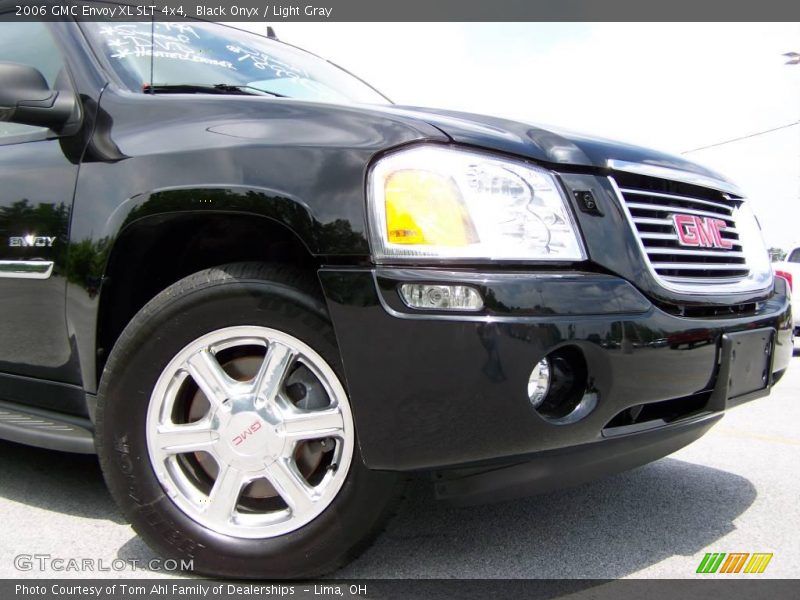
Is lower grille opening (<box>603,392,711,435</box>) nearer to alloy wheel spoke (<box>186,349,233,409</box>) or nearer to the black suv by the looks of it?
the black suv

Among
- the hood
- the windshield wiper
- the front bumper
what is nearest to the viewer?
the front bumper

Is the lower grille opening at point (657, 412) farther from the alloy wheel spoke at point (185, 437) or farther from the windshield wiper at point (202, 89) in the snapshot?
the windshield wiper at point (202, 89)

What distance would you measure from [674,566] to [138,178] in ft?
6.45

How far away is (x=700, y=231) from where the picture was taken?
7.33 ft

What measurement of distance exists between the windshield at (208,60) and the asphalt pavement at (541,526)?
1.54 meters

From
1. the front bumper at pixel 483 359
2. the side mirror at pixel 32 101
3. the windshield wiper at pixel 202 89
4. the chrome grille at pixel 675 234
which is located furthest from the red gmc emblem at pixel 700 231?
the side mirror at pixel 32 101

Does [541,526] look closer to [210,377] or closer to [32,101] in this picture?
[210,377]

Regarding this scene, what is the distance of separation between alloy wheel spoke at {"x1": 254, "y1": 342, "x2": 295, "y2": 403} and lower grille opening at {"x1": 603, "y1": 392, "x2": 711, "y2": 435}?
87cm

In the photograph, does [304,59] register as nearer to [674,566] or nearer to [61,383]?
[61,383]

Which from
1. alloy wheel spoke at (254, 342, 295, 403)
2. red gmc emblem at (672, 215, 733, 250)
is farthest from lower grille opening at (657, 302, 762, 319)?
alloy wheel spoke at (254, 342, 295, 403)

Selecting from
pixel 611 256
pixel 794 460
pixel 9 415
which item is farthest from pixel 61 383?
pixel 794 460

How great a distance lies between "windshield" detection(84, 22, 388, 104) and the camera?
2510 millimetres

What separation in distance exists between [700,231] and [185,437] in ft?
5.52

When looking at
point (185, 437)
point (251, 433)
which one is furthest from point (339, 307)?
point (185, 437)
